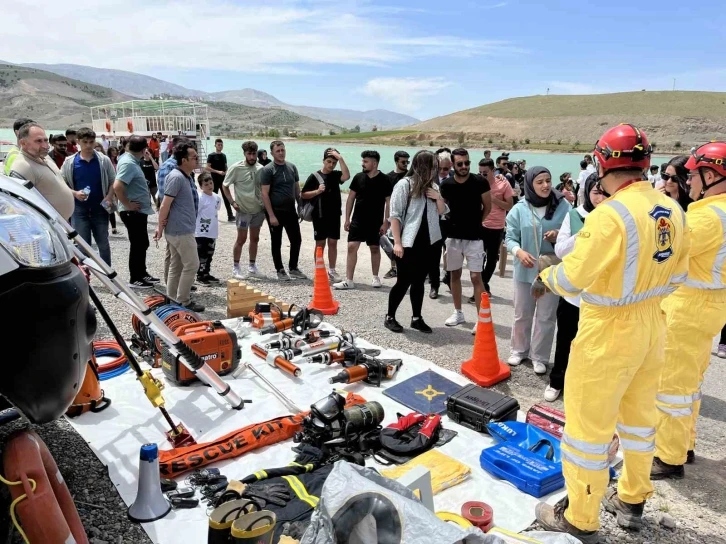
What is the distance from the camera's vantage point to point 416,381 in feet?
17.1

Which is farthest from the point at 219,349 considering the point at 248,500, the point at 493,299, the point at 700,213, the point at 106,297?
the point at 493,299

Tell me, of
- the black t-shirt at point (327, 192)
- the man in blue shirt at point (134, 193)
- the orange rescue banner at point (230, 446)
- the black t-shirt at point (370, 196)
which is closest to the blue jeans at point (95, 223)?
the man in blue shirt at point (134, 193)

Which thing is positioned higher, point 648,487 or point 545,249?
point 545,249

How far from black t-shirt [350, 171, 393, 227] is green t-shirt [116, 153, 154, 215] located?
309cm

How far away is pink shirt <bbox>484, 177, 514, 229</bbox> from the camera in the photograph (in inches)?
317

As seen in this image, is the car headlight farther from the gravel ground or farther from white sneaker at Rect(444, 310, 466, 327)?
white sneaker at Rect(444, 310, 466, 327)

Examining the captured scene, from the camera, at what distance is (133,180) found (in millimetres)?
7562

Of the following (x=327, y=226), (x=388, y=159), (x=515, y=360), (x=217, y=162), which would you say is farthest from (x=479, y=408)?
(x=388, y=159)

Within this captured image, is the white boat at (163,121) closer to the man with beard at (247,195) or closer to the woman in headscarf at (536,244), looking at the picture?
the man with beard at (247,195)

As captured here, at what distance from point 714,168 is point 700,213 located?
391 millimetres

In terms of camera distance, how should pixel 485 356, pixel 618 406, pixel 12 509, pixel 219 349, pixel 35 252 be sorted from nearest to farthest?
pixel 12 509, pixel 35 252, pixel 618 406, pixel 219 349, pixel 485 356

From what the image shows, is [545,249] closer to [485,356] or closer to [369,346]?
[485,356]

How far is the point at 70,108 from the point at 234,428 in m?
141

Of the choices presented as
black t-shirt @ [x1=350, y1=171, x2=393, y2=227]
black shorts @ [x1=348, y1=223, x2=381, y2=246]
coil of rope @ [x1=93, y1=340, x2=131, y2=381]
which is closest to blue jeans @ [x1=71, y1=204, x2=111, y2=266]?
coil of rope @ [x1=93, y1=340, x2=131, y2=381]
